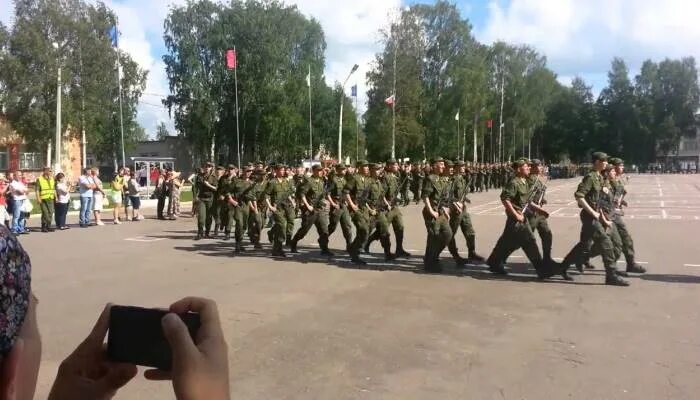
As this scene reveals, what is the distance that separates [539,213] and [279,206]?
15.9ft

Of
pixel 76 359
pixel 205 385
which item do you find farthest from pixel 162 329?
pixel 76 359

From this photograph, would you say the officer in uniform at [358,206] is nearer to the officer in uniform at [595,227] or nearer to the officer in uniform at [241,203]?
the officer in uniform at [241,203]

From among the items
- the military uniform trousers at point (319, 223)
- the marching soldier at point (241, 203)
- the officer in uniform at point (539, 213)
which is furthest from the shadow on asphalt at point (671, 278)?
the marching soldier at point (241, 203)

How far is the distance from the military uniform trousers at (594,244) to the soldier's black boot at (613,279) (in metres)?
0.05

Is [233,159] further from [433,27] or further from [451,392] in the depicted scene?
[451,392]

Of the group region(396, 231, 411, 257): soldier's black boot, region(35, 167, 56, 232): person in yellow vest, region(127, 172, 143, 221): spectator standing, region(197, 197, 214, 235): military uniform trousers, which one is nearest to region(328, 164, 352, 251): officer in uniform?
region(396, 231, 411, 257): soldier's black boot

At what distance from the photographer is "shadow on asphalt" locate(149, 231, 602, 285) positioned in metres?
9.84

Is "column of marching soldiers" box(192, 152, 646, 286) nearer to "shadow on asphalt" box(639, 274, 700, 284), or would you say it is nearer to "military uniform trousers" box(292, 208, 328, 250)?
"military uniform trousers" box(292, 208, 328, 250)

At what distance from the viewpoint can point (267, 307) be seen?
7.59 metres

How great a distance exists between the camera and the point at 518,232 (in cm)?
949

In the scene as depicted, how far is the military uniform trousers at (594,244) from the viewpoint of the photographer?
8.89 meters

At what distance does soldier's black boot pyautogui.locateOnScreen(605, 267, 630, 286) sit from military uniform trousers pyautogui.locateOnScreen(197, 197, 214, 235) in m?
9.21

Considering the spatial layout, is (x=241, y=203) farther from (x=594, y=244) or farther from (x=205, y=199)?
(x=594, y=244)

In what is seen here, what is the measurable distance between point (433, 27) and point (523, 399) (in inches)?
2106
